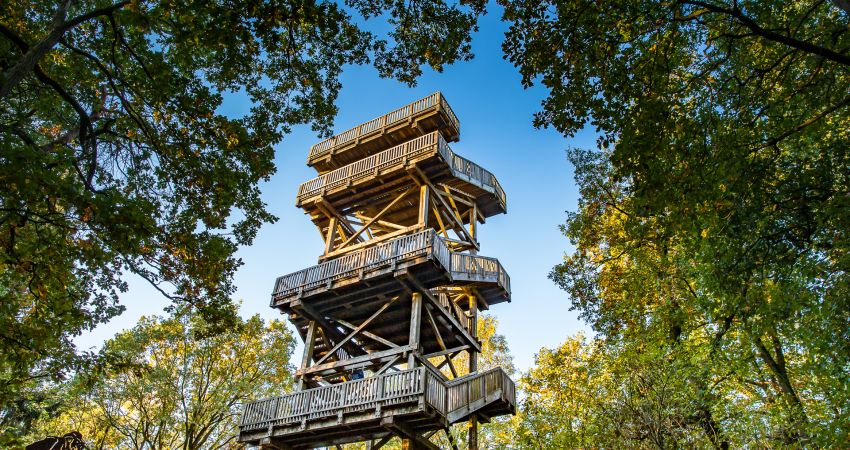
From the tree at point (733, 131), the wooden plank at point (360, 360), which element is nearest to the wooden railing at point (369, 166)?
the wooden plank at point (360, 360)

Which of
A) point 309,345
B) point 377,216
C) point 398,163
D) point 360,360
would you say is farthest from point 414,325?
point 398,163

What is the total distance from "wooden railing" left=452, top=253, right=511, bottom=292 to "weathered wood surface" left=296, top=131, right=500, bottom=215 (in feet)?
10.7

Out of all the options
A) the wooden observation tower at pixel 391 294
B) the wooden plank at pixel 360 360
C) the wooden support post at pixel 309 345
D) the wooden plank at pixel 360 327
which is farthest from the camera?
the wooden support post at pixel 309 345

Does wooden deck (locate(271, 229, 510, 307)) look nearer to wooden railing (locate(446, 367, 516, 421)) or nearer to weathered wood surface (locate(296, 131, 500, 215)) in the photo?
wooden railing (locate(446, 367, 516, 421))

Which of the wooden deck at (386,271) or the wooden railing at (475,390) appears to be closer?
the wooden railing at (475,390)

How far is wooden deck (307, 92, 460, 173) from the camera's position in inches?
824

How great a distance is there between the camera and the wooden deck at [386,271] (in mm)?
16219

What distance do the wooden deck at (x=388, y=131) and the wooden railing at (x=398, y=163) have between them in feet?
4.14

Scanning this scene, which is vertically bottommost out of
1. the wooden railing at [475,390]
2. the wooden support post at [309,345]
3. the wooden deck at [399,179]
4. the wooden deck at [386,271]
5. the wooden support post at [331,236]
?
the wooden railing at [475,390]

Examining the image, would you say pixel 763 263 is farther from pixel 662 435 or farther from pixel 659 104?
pixel 662 435

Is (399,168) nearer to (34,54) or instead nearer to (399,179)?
(399,179)

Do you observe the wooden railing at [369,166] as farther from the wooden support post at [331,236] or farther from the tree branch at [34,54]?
the tree branch at [34,54]

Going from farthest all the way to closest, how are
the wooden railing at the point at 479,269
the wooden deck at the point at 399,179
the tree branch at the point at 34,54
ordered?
the wooden deck at the point at 399,179
the wooden railing at the point at 479,269
the tree branch at the point at 34,54

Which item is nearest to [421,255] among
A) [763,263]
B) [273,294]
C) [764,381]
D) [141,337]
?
[273,294]
